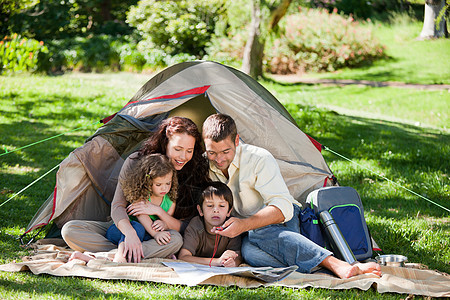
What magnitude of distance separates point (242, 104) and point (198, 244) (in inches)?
49.9

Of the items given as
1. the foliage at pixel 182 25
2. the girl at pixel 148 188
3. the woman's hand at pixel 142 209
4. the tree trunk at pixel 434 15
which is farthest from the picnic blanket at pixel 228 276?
the foliage at pixel 182 25

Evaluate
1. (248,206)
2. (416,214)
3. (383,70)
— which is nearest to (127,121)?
(248,206)

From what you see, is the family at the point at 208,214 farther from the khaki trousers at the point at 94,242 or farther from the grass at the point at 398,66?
the grass at the point at 398,66

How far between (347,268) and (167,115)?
81.9 inches

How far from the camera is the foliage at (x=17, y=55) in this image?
10.6m

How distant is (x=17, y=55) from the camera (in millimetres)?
10961

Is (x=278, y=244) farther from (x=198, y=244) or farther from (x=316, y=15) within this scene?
(x=316, y=15)

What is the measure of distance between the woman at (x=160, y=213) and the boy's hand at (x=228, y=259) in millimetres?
329

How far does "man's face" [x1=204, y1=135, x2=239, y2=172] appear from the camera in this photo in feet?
10.7

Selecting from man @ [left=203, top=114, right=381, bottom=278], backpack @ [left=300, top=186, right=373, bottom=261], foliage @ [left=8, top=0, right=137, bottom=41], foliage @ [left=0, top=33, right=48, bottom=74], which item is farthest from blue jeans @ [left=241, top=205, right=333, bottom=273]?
foliage @ [left=8, top=0, right=137, bottom=41]

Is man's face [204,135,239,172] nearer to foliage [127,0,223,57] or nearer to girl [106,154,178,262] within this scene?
girl [106,154,178,262]

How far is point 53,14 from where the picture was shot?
15578 mm

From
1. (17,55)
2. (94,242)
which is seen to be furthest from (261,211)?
(17,55)

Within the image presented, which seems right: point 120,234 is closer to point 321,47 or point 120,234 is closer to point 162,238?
point 162,238
